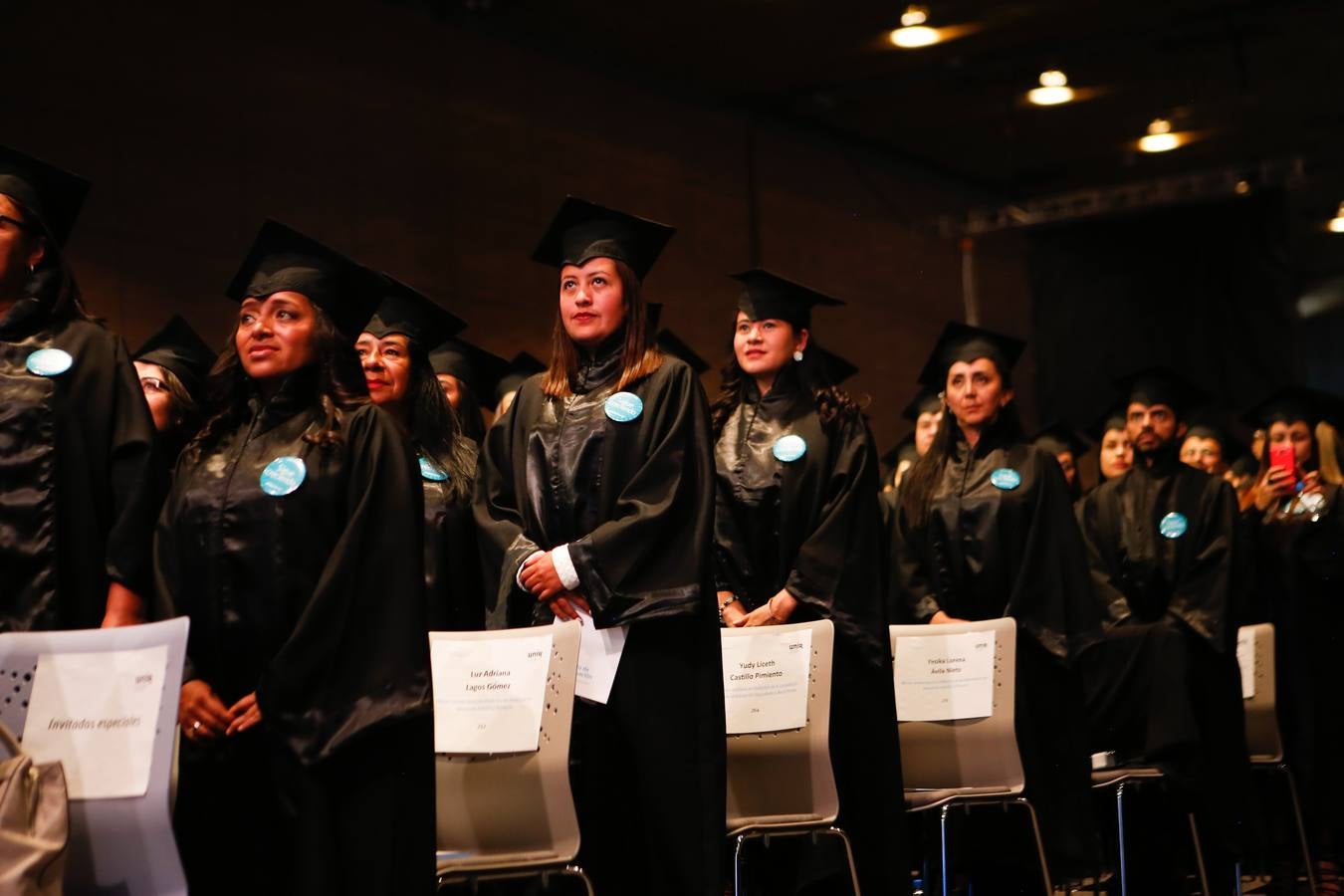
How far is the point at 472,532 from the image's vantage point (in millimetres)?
4824

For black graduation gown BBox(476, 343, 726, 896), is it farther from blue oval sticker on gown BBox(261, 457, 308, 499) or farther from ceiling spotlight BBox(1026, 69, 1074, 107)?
ceiling spotlight BBox(1026, 69, 1074, 107)

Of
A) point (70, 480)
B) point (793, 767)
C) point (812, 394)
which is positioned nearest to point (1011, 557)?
point (812, 394)

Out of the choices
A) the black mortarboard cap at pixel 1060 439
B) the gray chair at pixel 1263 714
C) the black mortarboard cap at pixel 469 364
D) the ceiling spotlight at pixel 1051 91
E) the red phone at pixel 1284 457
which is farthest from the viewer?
the ceiling spotlight at pixel 1051 91

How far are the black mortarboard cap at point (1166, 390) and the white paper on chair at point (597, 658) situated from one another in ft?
13.5

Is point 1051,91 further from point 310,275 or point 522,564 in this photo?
point 310,275

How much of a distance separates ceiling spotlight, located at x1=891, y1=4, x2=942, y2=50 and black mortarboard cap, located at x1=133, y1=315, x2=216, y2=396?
230 inches

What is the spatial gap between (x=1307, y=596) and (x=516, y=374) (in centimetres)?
410

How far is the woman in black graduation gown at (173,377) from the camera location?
5.05m

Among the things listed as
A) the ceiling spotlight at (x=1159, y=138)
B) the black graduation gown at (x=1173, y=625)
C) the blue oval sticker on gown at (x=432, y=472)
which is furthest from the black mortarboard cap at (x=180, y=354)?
the ceiling spotlight at (x=1159, y=138)

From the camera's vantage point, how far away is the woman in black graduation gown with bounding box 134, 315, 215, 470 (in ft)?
16.6

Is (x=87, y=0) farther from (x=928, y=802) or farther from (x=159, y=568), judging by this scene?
(x=928, y=802)

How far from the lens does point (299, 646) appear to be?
130 inches

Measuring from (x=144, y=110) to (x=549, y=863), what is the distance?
5231 millimetres

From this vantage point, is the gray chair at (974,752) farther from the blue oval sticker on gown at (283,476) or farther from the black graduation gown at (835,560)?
the blue oval sticker on gown at (283,476)
